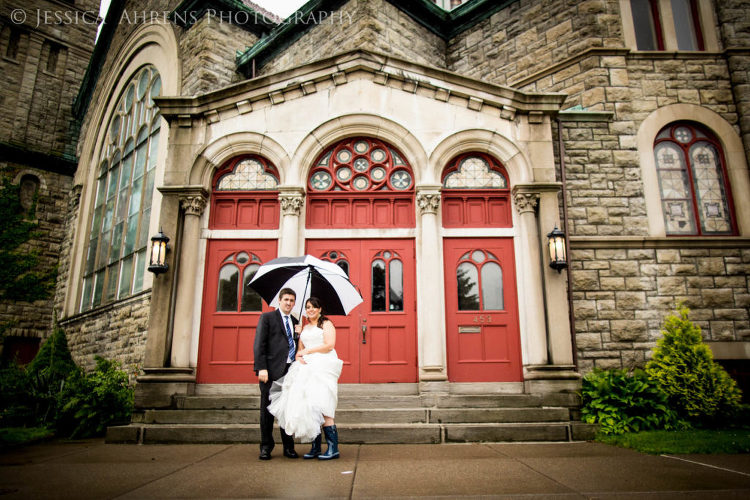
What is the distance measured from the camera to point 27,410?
9.30 metres

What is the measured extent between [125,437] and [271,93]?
249 inches

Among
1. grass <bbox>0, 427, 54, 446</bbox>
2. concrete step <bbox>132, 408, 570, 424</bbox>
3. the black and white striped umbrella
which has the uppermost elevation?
the black and white striped umbrella

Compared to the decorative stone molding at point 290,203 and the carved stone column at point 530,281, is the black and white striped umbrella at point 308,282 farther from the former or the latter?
the carved stone column at point 530,281

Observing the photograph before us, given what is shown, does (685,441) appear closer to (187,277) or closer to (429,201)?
(429,201)

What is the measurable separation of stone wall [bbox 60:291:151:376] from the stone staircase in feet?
14.5

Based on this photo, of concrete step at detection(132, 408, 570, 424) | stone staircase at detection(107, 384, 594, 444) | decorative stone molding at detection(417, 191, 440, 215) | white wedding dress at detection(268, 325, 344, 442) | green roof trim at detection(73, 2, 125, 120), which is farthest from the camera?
green roof trim at detection(73, 2, 125, 120)

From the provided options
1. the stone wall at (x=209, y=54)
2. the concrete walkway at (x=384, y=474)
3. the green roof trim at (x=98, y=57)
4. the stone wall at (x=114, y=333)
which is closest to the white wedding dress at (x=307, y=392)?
the concrete walkway at (x=384, y=474)

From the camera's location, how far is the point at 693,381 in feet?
24.4

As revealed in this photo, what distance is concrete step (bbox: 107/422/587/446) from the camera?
6.50 meters

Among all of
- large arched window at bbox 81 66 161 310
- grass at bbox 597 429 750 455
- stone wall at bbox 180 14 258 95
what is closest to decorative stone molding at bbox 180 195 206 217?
large arched window at bbox 81 66 161 310

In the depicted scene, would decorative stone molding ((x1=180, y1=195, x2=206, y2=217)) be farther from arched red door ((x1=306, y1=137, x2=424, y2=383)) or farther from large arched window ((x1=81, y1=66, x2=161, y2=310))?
large arched window ((x1=81, y1=66, x2=161, y2=310))

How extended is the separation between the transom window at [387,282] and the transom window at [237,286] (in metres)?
2.11

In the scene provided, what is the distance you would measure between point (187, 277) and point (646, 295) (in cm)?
862

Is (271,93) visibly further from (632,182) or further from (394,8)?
(632,182)
